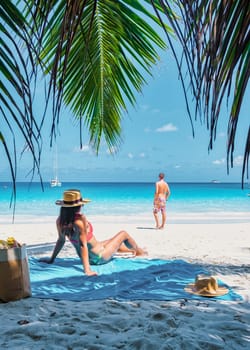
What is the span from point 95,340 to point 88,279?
1.55 metres

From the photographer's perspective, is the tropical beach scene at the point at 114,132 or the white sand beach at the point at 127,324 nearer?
the tropical beach scene at the point at 114,132

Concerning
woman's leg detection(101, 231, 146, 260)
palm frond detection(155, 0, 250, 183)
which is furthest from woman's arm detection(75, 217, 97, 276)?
palm frond detection(155, 0, 250, 183)

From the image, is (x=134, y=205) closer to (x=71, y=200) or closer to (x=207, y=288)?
(x=71, y=200)

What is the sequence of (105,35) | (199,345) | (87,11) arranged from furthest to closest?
(105,35) < (199,345) < (87,11)

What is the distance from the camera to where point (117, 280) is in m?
3.75

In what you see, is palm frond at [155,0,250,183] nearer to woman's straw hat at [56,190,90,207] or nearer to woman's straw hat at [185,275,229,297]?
woman's straw hat at [185,275,229,297]

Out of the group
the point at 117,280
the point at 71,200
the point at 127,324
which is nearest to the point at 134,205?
the point at 71,200

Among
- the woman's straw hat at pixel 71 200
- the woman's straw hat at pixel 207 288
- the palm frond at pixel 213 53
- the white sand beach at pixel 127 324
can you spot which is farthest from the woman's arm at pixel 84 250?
the palm frond at pixel 213 53

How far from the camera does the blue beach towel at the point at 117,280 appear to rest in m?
3.24

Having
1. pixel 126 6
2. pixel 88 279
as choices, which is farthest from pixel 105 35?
pixel 88 279

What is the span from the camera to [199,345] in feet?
7.04

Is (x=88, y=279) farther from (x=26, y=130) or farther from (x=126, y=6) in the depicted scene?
(x=26, y=130)

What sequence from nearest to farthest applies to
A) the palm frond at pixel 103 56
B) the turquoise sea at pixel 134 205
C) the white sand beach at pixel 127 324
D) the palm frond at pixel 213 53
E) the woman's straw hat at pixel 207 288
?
the palm frond at pixel 213 53
the palm frond at pixel 103 56
the white sand beach at pixel 127 324
the woman's straw hat at pixel 207 288
the turquoise sea at pixel 134 205

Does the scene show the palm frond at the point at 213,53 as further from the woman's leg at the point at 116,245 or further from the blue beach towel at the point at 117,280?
the woman's leg at the point at 116,245
